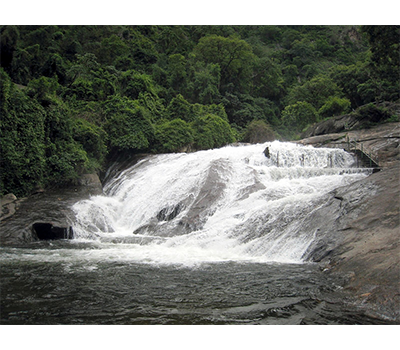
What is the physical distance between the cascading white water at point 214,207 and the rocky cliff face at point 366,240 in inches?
23.2

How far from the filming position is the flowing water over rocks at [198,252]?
17.9ft

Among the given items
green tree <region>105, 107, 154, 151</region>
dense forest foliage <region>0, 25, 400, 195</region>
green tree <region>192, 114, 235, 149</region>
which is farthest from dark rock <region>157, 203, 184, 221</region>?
green tree <region>192, 114, 235, 149</region>

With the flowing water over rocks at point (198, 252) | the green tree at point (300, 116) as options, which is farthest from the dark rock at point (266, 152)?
the green tree at point (300, 116)

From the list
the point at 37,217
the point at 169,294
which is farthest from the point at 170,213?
the point at 169,294

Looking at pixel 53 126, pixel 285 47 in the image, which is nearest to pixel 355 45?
pixel 285 47

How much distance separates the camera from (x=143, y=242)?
1105cm

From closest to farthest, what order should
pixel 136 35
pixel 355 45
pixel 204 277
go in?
pixel 204 277 < pixel 136 35 < pixel 355 45

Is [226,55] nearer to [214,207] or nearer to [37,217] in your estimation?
[214,207]

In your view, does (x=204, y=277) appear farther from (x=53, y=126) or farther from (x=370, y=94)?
(x=370, y=94)

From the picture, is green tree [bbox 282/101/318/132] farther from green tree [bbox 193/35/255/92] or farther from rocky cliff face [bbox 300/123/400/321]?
rocky cliff face [bbox 300/123/400/321]

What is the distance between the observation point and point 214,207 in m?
12.8

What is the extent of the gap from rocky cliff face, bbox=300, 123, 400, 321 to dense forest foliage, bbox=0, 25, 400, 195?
8.79 meters

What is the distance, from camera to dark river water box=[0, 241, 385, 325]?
5160mm

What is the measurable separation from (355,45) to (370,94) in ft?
122
